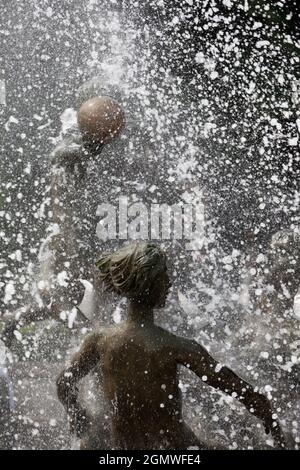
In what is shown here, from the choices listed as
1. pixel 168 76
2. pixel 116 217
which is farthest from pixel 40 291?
pixel 168 76

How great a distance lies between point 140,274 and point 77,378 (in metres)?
0.61

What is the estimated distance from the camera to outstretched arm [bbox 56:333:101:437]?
2971 mm

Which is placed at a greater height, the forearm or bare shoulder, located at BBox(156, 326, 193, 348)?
bare shoulder, located at BBox(156, 326, 193, 348)

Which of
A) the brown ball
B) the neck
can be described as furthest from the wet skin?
the brown ball

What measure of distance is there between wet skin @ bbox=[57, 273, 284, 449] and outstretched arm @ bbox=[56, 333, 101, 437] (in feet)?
0.17

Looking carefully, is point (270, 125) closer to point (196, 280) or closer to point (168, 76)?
point (168, 76)

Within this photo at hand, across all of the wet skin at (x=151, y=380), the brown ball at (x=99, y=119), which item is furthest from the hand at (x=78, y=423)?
the brown ball at (x=99, y=119)

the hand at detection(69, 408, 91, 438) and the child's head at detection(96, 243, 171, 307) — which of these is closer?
the child's head at detection(96, 243, 171, 307)

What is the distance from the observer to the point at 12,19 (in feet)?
19.8

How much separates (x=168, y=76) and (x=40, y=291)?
3077mm

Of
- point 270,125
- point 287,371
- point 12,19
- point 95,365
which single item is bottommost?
point 287,371

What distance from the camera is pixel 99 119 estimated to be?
3.86 metres

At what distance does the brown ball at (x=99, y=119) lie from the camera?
3.87 meters

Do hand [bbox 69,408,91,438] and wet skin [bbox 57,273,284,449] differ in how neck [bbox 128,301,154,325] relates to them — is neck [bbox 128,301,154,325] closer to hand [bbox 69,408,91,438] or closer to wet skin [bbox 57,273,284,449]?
wet skin [bbox 57,273,284,449]
